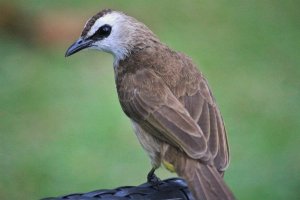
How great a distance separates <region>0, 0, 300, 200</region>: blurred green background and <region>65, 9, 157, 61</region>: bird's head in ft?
6.22

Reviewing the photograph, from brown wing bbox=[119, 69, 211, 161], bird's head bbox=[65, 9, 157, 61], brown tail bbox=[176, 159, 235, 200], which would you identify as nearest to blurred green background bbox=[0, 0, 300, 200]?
bird's head bbox=[65, 9, 157, 61]

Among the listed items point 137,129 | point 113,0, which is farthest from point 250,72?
point 137,129

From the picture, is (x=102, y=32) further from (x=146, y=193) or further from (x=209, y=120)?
(x=146, y=193)

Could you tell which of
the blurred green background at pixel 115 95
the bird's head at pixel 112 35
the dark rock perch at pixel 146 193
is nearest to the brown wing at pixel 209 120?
the dark rock perch at pixel 146 193

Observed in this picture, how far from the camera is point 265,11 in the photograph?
11.4 metres

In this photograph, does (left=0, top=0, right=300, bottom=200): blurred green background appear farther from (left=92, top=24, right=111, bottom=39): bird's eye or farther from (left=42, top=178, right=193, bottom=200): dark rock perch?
(left=42, top=178, right=193, bottom=200): dark rock perch

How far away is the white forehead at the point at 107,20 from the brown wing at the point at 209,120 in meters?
0.68

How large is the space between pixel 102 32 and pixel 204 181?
1474 millimetres

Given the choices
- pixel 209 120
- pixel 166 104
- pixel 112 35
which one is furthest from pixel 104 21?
pixel 209 120

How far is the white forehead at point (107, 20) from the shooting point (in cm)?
626

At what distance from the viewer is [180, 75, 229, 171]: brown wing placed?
5.53m

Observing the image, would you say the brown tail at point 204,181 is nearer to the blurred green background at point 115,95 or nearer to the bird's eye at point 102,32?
the bird's eye at point 102,32

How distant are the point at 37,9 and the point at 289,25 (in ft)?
8.97

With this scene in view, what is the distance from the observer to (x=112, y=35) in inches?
254
